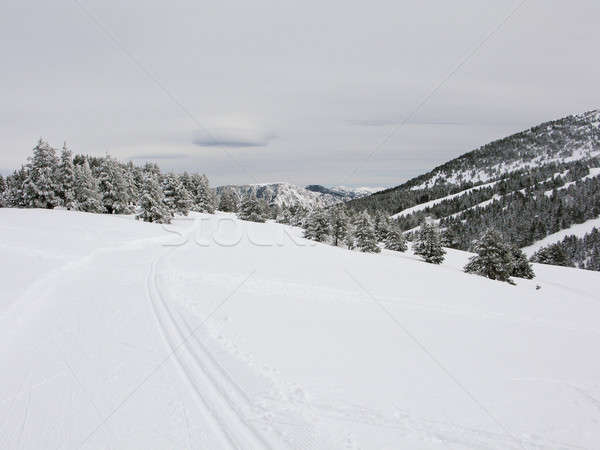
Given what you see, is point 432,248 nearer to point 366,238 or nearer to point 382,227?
point 366,238

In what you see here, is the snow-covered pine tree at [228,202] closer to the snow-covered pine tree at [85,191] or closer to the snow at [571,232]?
the snow-covered pine tree at [85,191]

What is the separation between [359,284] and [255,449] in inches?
448

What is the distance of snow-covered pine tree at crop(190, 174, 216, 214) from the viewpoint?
214 ft

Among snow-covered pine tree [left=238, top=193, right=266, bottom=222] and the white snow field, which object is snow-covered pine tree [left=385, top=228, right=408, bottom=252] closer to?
snow-covered pine tree [left=238, top=193, right=266, bottom=222]

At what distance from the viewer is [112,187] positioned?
4653 centimetres

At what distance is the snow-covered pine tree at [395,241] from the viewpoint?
61422 mm

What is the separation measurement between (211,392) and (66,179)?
4760 centimetres

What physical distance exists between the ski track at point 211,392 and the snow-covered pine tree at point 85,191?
4323cm

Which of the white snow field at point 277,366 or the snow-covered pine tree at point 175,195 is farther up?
the snow-covered pine tree at point 175,195

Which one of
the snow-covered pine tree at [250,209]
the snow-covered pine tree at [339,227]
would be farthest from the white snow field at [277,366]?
the snow-covered pine tree at [250,209]

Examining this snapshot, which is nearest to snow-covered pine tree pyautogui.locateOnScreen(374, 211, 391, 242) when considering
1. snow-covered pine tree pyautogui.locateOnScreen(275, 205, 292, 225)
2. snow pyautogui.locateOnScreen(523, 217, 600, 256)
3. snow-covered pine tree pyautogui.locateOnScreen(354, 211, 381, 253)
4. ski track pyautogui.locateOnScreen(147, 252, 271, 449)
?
snow-covered pine tree pyautogui.locateOnScreen(354, 211, 381, 253)

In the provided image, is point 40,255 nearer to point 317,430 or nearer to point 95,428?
point 95,428


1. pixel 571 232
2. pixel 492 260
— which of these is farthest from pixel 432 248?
pixel 571 232

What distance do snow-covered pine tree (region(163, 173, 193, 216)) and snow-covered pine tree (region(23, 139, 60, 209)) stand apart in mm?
14456
